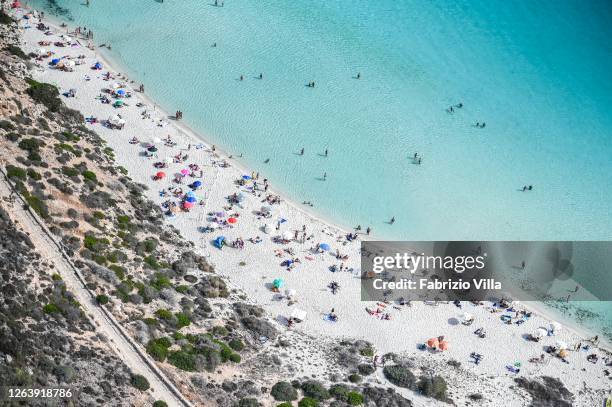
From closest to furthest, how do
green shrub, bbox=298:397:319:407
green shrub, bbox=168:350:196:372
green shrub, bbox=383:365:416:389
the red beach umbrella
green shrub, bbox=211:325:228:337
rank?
green shrub, bbox=168:350:196:372 → green shrub, bbox=298:397:319:407 → green shrub, bbox=211:325:228:337 → green shrub, bbox=383:365:416:389 → the red beach umbrella

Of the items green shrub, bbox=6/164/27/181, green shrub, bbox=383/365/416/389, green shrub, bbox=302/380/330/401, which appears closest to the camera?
green shrub, bbox=302/380/330/401

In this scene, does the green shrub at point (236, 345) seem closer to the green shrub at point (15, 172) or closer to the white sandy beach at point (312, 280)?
the white sandy beach at point (312, 280)

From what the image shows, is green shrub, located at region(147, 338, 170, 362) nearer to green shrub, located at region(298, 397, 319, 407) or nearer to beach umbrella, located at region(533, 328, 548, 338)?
green shrub, located at region(298, 397, 319, 407)

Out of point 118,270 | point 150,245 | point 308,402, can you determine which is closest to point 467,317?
point 308,402

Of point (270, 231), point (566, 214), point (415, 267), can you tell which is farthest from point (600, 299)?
point (270, 231)

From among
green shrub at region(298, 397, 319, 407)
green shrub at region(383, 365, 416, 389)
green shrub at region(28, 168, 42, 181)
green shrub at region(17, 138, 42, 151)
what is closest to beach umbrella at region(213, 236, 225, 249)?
green shrub at region(28, 168, 42, 181)

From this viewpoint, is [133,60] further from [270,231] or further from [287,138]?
[270,231]

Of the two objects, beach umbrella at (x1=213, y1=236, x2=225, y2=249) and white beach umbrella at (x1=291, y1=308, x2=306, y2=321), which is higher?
beach umbrella at (x1=213, y1=236, x2=225, y2=249)
